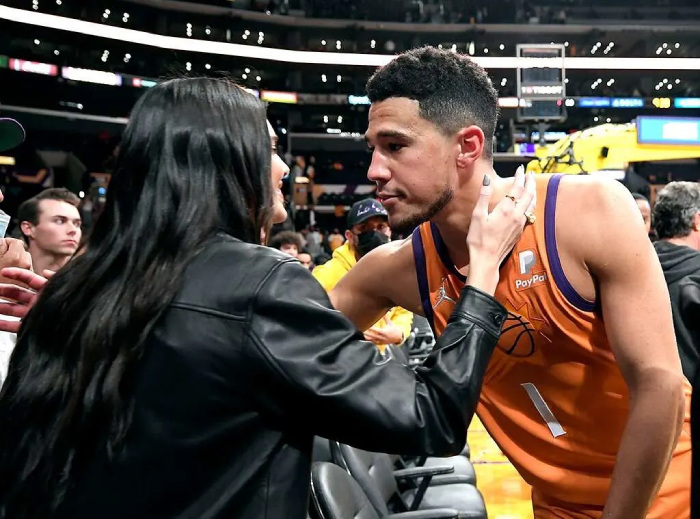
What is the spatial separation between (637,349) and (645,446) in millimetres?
199

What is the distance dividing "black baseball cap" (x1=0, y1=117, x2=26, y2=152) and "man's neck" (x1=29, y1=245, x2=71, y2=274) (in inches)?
105

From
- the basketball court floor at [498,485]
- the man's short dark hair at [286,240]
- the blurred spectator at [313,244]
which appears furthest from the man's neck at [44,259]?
the blurred spectator at [313,244]

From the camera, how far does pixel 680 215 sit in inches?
155

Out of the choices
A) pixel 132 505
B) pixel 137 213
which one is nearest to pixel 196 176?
pixel 137 213

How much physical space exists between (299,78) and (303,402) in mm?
32703

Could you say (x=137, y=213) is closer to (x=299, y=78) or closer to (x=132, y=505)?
(x=132, y=505)

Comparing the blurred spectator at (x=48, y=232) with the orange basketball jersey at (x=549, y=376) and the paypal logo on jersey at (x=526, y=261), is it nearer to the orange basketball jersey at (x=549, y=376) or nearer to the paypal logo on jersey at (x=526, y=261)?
the orange basketball jersey at (x=549, y=376)

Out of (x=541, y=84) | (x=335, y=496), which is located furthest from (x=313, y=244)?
(x=335, y=496)

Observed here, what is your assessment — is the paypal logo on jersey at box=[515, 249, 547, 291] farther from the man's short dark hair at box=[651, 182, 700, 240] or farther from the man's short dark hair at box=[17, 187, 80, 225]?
the man's short dark hair at box=[17, 187, 80, 225]

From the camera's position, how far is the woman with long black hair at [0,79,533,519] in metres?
1.12

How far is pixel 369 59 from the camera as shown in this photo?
1231 inches

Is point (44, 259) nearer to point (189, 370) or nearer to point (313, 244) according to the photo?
point (189, 370)

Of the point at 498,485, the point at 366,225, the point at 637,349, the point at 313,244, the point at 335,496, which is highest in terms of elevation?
the point at 637,349

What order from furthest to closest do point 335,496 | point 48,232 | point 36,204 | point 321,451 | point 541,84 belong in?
1. point 541,84
2. point 36,204
3. point 48,232
4. point 321,451
5. point 335,496
